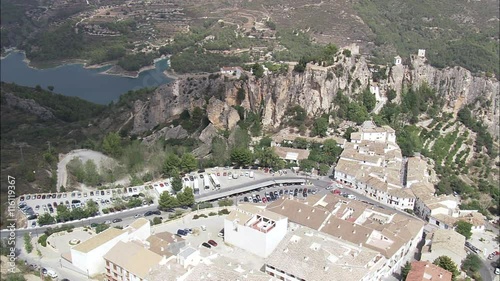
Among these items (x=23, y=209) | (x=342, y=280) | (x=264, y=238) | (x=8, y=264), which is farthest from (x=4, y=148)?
(x=342, y=280)

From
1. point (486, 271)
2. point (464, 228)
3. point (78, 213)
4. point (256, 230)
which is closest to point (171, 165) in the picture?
point (78, 213)

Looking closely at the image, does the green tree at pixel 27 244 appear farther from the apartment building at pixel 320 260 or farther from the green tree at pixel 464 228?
the green tree at pixel 464 228

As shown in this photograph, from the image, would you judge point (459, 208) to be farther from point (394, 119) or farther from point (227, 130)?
point (227, 130)

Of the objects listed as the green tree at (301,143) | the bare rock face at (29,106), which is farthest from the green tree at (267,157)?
the bare rock face at (29,106)

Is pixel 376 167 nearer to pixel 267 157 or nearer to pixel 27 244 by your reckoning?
pixel 267 157

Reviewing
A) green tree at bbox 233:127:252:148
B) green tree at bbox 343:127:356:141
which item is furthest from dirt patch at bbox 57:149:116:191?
green tree at bbox 343:127:356:141
